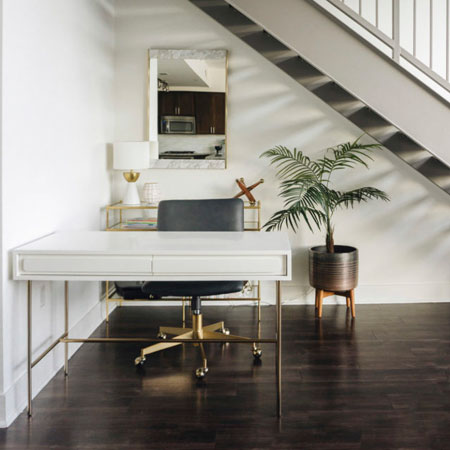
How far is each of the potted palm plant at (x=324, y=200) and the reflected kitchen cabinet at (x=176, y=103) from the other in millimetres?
744

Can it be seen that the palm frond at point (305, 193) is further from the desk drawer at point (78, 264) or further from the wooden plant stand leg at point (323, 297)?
the desk drawer at point (78, 264)

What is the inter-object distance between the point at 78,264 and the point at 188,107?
7.63 ft

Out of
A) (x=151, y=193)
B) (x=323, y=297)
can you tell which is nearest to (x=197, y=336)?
(x=323, y=297)

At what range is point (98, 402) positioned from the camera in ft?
8.61

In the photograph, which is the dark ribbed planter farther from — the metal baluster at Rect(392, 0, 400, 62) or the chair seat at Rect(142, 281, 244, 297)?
the metal baluster at Rect(392, 0, 400, 62)

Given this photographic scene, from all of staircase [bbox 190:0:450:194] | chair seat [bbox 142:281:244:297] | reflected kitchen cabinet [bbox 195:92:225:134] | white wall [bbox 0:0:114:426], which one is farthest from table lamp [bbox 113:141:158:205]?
chair seat [bbox 142:281:244:297]

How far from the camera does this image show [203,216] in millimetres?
3342

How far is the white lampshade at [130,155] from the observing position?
4.11 meters

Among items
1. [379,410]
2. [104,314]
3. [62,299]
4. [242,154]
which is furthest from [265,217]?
[379,410]

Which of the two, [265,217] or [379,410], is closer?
[379,410]

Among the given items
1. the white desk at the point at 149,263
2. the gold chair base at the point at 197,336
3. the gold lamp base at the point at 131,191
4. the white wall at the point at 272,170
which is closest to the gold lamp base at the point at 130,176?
the gold lamp base at the point at 131,191

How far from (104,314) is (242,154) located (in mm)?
1745

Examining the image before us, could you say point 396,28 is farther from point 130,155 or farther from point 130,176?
point 130,176

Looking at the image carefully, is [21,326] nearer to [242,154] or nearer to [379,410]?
[379,410]
